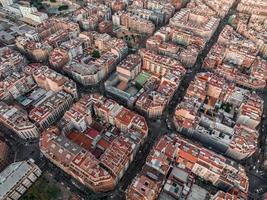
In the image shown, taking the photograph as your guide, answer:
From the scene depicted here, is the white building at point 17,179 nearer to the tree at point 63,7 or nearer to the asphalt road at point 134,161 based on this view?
the asphalt road at point 134,161

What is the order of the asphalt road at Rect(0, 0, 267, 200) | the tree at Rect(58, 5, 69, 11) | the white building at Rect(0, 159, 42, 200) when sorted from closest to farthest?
the white building at Rect(0, 159, 42, 200) < the asphalt road at Rect(0, 0, 267, 200) < the tree at Rect(58, 5, 69, 11)

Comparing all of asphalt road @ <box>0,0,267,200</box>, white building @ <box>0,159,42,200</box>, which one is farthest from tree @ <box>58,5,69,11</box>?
Result: white building @ <box>0,159,42,200</box>

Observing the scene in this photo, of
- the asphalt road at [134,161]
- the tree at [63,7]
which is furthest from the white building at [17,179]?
the tree at [63,7]

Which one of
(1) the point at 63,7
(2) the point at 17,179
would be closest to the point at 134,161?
(2) the point at 17,179

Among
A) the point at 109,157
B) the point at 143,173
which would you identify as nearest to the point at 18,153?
the point at 109,157

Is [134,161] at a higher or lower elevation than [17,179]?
lower

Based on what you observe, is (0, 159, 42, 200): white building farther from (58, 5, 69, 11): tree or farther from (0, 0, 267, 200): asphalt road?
(58, 5, 69, 11): tree

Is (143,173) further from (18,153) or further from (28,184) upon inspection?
(18,153)

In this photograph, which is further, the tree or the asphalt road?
the tree

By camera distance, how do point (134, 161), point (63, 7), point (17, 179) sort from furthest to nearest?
point (63, 7) → point (134, 161) → point (17, 179)

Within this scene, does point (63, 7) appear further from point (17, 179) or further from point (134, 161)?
point (17, 179)

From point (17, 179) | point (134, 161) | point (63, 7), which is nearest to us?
point (17, 179)

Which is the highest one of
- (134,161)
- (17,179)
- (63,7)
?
(63,7)
